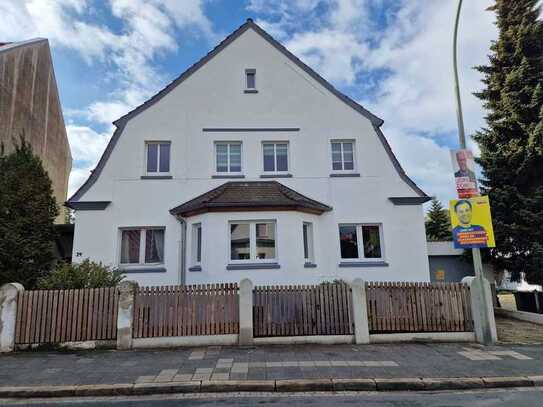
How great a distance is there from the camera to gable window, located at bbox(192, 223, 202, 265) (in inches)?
478

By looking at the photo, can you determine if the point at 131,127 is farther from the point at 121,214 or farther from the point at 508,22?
the point at 508,22

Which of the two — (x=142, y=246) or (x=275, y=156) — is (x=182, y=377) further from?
(x=275, y=156)

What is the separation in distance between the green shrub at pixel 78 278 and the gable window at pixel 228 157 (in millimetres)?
5663

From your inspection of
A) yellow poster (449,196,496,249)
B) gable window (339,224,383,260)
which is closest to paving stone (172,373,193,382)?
yellow poster (449,196,496,249)

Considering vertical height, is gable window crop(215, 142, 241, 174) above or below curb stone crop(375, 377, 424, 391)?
above

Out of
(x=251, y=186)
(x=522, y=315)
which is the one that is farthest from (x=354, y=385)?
(x=522, y=315)

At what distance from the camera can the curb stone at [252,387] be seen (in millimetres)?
5656

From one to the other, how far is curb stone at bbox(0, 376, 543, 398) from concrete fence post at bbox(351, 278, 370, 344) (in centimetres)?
245

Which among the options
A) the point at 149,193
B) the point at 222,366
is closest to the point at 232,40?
the point at 149,193

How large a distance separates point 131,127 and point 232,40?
209 inches

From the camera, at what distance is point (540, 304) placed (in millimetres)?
12867

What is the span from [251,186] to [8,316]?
25.6 feet

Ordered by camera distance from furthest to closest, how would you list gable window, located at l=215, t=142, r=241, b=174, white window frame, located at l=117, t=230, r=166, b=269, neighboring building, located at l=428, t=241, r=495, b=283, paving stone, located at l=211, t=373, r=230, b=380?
1. neighboring building, located at l=428, t=241, r=495, b=283
2. gable window, located at l=215, t=142, r=241, b=174
3. white window frame, located at l=117, t=230, r=166, b=269
4. paving stone, located at l=211, t=373, r=230, b=380

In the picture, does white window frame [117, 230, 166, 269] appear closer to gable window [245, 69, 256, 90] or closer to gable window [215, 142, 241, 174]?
gable window [215, 142, 241, 174]
